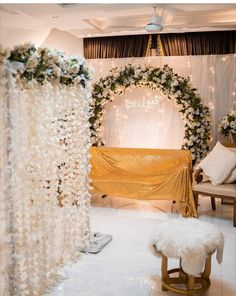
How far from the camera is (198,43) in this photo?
6.41 m

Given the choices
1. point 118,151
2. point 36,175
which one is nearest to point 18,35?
point 118,151

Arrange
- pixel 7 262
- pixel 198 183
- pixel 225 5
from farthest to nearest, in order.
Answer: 1. pixel 198 183
2. pixel 225 5
3. pixel 7 262

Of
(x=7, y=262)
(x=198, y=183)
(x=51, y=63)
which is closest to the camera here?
(x=7, y=262)

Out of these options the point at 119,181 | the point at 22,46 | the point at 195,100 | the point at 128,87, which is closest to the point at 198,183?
the point at 119,181

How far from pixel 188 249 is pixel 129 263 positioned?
0.99m

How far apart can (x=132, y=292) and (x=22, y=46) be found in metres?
2.17

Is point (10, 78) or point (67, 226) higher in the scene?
point (10, 78)

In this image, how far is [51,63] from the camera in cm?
300

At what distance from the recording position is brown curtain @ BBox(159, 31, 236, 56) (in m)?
6.27

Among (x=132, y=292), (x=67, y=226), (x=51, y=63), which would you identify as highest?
(x=51, y=63)

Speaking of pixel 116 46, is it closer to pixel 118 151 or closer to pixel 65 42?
pixel 65 42

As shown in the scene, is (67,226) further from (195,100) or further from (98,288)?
(195,100)

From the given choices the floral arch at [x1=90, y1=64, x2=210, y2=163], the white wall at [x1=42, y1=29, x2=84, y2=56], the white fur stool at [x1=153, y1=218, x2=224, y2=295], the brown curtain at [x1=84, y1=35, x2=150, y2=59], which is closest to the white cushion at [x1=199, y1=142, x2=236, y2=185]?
the floral arch at [x1=90, y1=64, x2=210, y2=163]

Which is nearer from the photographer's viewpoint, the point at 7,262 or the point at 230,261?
the point at 7,262
